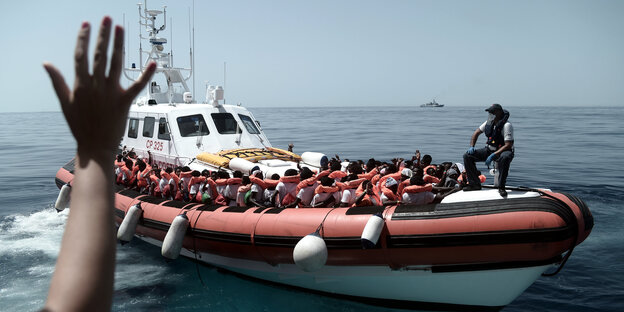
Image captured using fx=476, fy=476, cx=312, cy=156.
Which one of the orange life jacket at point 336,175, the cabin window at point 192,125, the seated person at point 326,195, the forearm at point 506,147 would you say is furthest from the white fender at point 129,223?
the forearm at point 506,147

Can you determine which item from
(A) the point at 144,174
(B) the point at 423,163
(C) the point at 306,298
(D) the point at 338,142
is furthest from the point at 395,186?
(D) the point at 338,142

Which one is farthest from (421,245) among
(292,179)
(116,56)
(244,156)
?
(116,56)

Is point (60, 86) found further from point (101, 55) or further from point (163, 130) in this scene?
point (163, 130)

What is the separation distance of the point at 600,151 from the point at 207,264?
63.9ft

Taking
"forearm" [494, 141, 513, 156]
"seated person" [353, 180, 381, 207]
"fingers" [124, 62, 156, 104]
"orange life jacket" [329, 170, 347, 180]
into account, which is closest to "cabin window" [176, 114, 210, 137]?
"orange life jacket" [329, 170, 347, 180]

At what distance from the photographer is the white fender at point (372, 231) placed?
15.5ft

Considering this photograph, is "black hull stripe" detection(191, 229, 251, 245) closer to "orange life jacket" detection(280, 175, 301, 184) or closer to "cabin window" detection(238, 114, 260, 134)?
"orange life jacket" detection(280, 175, 301, 184)

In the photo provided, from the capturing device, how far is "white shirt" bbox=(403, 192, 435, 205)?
17.4 feet

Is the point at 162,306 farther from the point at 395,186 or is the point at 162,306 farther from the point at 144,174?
the point at 395,186

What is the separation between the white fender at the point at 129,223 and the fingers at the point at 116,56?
6345 mm

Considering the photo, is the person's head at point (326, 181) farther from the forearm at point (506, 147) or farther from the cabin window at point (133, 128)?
the cabin window at point (133, 128)

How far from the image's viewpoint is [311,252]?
4.83 metres

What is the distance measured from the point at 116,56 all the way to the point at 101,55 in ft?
0.21

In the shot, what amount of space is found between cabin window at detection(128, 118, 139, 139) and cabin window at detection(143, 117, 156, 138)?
381 mm
